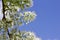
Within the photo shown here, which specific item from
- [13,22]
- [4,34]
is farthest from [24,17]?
[4,34]

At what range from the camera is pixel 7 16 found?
1454 centimetres

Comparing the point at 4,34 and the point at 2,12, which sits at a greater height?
the point at 2,12

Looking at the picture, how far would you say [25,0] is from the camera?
14.9 m

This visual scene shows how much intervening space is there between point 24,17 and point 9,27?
1.15 m

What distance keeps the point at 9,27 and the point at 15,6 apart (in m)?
1.37

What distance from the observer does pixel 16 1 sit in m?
14.8

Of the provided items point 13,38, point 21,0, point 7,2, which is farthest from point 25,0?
point 13,38

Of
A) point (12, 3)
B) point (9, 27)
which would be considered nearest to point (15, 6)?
point (12, 3)

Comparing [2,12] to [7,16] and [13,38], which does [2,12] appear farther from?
[13,38]

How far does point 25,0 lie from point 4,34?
2509mm

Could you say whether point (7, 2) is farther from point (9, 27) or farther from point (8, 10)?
point (9, 27)

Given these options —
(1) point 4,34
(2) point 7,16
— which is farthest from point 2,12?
(1) point 4,34

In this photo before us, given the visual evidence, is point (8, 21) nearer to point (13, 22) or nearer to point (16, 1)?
point (13, 22)

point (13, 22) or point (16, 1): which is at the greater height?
point (16, 1)
